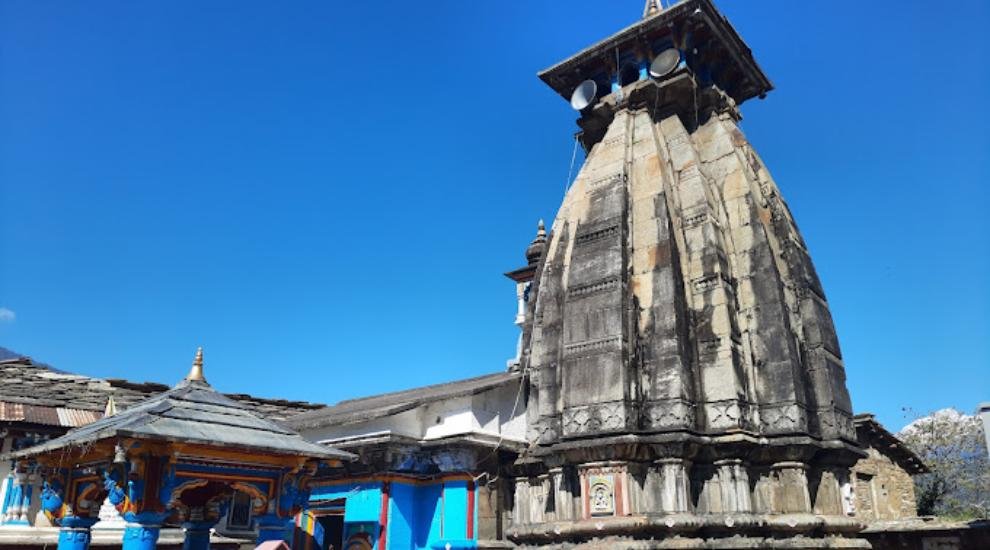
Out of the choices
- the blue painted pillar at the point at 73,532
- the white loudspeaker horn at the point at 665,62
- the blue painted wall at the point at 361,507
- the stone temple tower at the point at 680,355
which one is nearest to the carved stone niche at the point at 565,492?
the stone temple tower at the point at 680,355

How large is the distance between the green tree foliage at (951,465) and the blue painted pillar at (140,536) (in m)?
32.1

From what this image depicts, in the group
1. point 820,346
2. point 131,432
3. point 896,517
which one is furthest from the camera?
point 896,517

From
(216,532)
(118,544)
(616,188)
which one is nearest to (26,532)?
(118,544)

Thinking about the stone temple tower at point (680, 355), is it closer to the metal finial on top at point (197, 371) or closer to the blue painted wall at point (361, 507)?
the blue painted wall at point (361, 507)

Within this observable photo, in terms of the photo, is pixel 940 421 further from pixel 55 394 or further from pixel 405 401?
pixel 55 394

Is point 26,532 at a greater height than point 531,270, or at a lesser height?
lesser

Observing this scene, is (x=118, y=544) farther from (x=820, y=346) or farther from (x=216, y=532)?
(x=820, y=346)

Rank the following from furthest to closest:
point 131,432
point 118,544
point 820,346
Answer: point 118,544
point 820,346
point 131,432

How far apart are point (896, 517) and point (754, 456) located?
15562 millimetres

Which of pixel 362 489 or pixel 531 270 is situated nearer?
pixel 362 489

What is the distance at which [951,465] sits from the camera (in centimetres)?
3706

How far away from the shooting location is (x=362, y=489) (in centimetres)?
1759

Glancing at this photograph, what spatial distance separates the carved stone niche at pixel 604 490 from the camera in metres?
14.0

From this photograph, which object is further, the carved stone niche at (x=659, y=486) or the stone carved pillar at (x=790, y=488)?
the stone carved pillar at (x=790, y=488)
